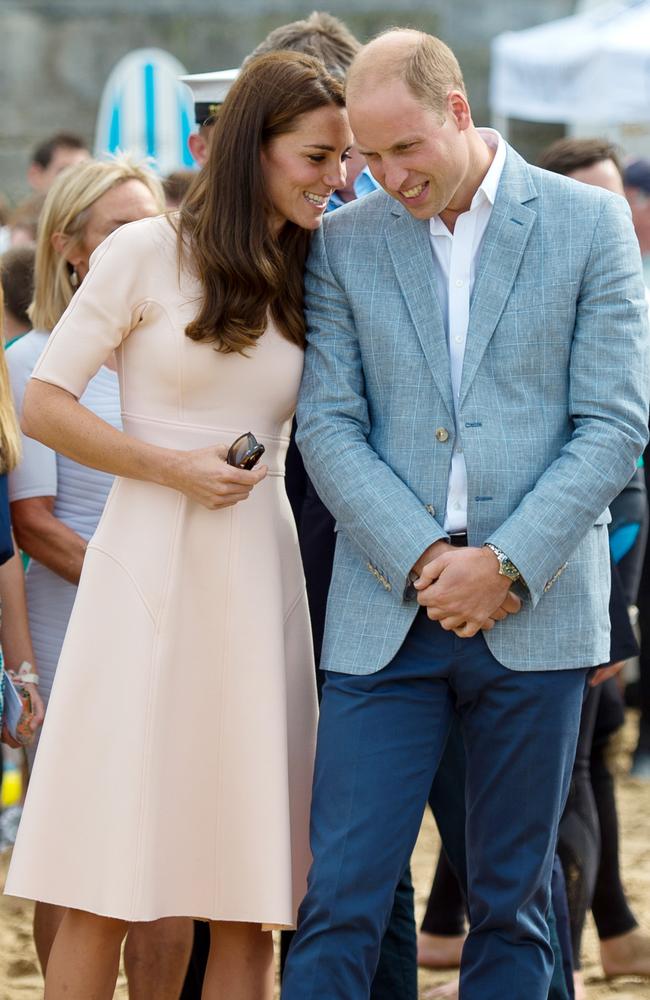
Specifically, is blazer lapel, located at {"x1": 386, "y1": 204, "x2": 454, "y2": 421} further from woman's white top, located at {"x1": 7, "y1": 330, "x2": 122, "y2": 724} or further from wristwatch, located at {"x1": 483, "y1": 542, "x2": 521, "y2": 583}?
woman's white top, located at {"x1": 7, "y1": 330, "x2": 122, "y2": 724}

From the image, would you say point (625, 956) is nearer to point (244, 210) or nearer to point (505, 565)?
point (505, 565)

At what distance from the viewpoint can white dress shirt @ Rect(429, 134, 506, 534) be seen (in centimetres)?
296

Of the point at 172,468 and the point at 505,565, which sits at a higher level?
the point at 172,468

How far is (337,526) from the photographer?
3.03 meters

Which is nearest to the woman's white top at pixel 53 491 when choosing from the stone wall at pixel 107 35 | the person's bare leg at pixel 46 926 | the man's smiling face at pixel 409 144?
the person's bare leg at pixel 46 926

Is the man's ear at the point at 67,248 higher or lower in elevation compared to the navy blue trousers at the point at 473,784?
higher

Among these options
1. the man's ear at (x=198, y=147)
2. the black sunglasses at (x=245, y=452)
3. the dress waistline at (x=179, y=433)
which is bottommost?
the black sunglasses at (x=245, y=452)

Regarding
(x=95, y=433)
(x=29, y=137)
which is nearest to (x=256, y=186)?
(x=95, y=433)

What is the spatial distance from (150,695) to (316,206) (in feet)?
3.32

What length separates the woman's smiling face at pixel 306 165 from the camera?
9.89ft

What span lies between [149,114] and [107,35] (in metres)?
2.53

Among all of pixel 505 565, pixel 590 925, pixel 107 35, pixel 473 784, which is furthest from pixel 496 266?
pixel 107 35

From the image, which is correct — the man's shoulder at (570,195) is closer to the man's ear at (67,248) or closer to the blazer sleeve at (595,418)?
the blazer sleeve at (595,418)

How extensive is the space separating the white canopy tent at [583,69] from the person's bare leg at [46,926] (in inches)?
200
